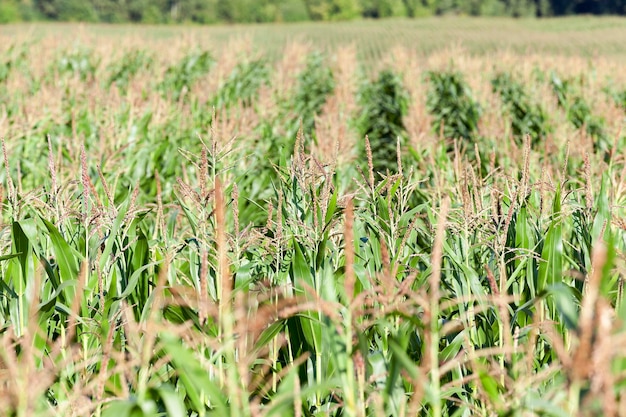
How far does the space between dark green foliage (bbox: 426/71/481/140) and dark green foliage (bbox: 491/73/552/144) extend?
1.75ft

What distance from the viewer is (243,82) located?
12.9 metres

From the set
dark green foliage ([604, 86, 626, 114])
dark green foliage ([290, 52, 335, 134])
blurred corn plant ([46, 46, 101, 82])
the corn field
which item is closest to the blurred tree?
dark green foliage ([290, 52, 335, 134])

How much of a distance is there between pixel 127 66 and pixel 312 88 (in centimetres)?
386

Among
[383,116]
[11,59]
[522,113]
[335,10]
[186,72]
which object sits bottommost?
[383,116]

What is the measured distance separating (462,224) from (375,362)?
86 cm

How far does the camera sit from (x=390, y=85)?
47.9 feet

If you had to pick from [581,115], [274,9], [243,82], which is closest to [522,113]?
[581,115]

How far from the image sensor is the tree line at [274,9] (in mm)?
79938

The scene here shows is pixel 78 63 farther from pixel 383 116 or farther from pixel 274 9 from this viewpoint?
pixel 274 9

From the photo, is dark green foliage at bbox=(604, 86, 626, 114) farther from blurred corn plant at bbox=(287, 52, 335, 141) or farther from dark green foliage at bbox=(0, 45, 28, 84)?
dark green foliage at bbox=(0, 45, 28, 84)

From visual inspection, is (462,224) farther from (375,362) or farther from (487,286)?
(375,362)

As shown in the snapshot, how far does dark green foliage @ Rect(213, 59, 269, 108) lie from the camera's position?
10.9m

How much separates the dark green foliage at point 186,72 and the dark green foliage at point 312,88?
1973 mm

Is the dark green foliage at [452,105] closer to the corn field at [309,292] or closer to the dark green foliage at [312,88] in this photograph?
the dark green foliage at [312,88]
